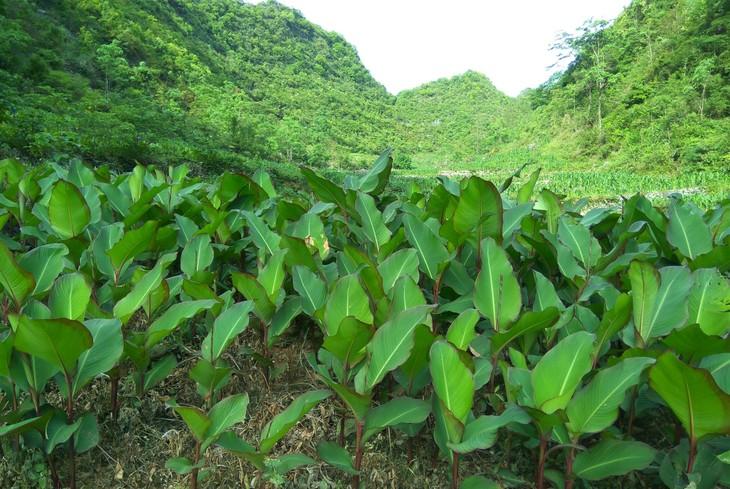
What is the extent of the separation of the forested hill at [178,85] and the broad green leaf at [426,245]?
5.28 metres

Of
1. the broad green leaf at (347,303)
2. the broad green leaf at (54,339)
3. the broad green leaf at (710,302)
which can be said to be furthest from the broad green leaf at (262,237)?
the broad green leaf at (710,302)

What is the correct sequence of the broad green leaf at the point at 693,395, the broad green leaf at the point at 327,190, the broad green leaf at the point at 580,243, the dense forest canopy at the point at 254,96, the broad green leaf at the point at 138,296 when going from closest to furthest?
1. the broad green leaf at the point at 693,395
2. the broad green leaf at the point at 138,296
3. the broad green leaf at the point at 580,243
4. the broad green leaf at the point at 327,190
5. the dense forest canopy at the point at 254,96

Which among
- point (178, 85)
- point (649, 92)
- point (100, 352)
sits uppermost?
point (178, 85)

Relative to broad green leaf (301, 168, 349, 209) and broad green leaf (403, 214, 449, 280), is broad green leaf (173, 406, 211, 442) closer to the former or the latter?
broad green leaf (403, 214, 449, 280)

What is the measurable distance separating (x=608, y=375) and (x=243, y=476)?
0.77 metres

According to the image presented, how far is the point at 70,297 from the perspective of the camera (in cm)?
100

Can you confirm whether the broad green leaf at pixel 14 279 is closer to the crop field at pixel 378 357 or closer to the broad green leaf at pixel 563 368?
the crop field at pixel 378 357

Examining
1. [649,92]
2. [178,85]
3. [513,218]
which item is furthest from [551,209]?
[178,85]

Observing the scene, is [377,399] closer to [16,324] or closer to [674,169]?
[16,324]

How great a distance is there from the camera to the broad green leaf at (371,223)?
4.58 ft

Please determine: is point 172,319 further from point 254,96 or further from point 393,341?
point 254,96

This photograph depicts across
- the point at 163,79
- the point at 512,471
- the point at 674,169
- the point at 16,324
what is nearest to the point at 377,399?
the point at 512,471

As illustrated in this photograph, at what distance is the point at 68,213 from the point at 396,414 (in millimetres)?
1180

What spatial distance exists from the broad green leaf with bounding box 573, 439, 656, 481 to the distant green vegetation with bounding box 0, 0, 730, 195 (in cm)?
541
